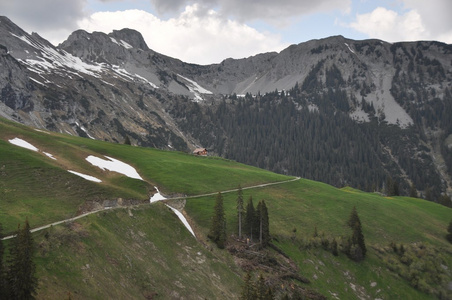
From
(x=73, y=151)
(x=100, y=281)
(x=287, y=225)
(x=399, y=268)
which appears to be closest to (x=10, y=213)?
(x=100, y=281)

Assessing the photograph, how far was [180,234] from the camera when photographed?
165ft

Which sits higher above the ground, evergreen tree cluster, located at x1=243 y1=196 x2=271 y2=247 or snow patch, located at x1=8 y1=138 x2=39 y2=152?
snow patch, located at x1=8 y1=138 x2=39 y2=152

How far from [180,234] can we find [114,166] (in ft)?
92.3

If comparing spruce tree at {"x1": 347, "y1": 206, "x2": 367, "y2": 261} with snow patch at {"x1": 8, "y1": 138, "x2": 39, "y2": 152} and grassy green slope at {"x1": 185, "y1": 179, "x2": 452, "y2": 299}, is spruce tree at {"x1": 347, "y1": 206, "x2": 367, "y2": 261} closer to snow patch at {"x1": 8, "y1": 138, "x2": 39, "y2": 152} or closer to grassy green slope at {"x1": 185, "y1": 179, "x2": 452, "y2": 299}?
grassy green slope at {"x1": 185, "y1": 179, "x2": 452, "y2": 299}

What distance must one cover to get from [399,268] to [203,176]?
43809 millimetres

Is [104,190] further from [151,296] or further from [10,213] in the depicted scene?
[151,296]

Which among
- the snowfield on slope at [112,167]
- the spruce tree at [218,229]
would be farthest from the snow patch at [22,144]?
the spruce tree at [218,229]

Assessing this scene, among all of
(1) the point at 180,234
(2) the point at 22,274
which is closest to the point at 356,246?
(1) the point at 180,234

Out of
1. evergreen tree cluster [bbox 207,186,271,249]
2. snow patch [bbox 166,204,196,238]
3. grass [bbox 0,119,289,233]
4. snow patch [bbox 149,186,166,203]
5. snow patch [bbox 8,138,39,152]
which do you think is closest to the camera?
grass [bbox 0,119,289,233]

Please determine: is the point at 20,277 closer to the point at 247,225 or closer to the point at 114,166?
the point at 247,225

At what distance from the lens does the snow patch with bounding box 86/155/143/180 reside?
67.9 m

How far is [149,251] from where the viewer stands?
42500 mm

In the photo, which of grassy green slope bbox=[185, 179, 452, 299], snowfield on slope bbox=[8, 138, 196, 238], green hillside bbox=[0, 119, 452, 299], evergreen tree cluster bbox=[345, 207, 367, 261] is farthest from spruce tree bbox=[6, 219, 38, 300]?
evergreen tree cluster bbox=[345, 207, 367, 261]

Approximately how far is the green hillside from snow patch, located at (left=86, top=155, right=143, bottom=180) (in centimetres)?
195
